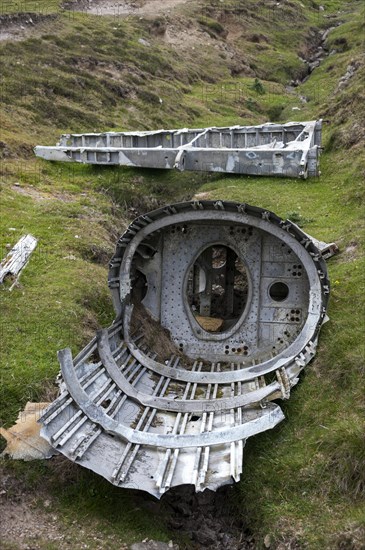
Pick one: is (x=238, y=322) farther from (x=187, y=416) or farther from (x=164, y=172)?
(x=164, y=172)

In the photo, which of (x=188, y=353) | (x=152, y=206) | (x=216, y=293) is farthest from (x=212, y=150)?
(x=188, y=353)

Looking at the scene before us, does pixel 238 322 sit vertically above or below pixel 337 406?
above

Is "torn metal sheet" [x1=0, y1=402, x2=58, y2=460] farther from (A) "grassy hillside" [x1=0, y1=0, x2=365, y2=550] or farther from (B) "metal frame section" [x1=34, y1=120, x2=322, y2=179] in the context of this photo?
(B) "metal frame section" [x1=34, y1=120, x2=322, y2=179]

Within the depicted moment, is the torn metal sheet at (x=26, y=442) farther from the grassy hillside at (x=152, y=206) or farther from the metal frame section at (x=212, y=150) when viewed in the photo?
the metal frame section at (x=212, y=150)

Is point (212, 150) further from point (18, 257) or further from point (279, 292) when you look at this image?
point (279, 292)

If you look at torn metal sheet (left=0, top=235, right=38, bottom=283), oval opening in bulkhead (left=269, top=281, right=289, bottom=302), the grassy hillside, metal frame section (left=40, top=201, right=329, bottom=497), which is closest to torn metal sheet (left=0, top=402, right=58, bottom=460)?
the grassy hillside

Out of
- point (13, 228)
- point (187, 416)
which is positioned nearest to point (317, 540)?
point (187, 416)
